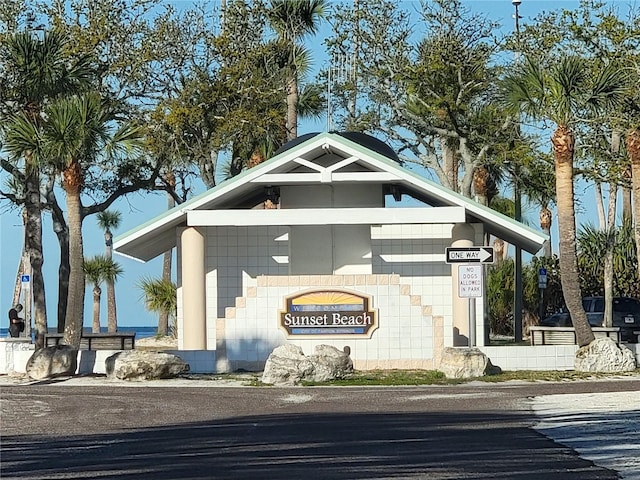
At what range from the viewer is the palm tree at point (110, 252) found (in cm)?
5934

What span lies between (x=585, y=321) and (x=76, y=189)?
11.5 meters

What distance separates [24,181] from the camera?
3709cm

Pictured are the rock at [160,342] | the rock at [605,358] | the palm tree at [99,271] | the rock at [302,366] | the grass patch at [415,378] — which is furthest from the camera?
the palm tree at [99,271]

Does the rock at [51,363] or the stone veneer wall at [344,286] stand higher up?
the stone veneer wall at [344,286]

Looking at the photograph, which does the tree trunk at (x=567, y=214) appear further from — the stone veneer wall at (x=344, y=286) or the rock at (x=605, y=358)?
the stone veneer wall at (x=344, y=286)

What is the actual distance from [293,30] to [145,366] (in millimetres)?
24063

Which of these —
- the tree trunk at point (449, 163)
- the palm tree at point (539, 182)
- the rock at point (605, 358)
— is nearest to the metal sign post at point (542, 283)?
the palm tree at point (539, 182)

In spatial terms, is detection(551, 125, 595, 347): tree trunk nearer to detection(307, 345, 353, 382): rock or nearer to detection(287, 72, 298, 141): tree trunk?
detection(307, 345, 353, 382): rock

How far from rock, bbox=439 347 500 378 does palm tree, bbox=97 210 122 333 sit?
103 feet

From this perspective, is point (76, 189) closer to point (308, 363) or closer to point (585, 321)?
point (308, 363)

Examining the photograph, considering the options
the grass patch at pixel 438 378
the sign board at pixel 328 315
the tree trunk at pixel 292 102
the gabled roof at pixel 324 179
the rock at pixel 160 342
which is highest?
the tree trunk at pixel 292 102

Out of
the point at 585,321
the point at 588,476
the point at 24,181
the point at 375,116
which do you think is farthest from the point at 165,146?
the point at 588,476

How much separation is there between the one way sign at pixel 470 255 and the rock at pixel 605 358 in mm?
4452

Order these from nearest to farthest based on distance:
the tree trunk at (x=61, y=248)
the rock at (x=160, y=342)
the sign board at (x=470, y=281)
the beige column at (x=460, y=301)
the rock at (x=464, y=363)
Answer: the sign board at (x=470, y=281) → the rock at (x=464, y=363) → the beige column at (x=460, y=301) → the tree trunk at (x=61, y=248) → the rock at (x=160, y=342)
